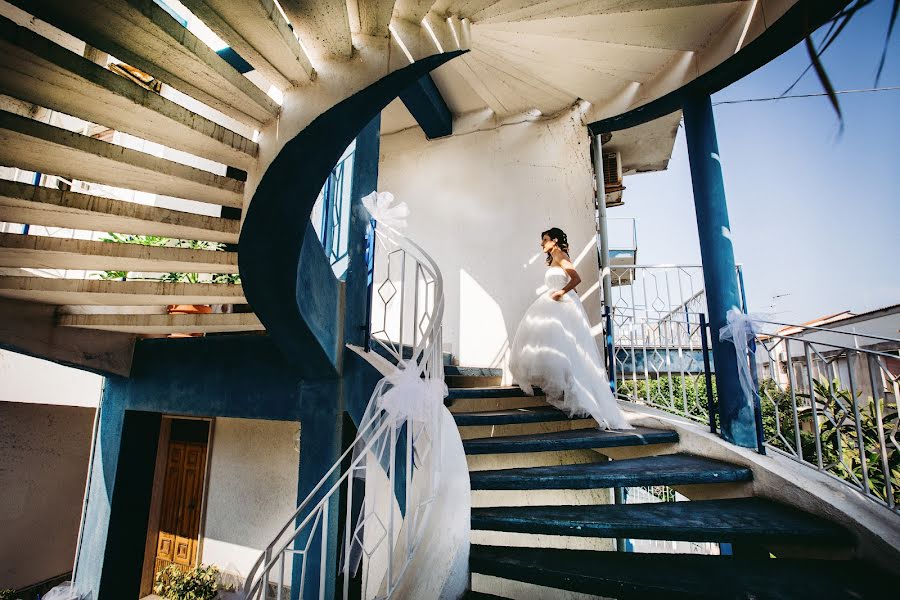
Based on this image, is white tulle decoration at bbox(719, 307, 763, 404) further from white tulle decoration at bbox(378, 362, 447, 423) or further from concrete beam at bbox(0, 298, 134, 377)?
concrete beam at bbox(0, 298, 134, 377)

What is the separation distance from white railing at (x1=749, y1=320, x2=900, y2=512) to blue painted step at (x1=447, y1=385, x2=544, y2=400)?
1.65 m

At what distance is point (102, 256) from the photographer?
2420 mm

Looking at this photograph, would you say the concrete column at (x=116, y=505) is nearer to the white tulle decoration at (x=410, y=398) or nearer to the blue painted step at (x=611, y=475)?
the white tulle decoration at (x=410, y=398)

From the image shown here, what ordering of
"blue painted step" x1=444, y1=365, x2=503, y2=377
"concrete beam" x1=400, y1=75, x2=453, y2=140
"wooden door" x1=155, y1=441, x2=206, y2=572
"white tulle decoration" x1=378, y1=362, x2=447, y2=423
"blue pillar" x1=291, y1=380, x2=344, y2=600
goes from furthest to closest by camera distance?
1. "wooden door" x1=155, y1=441, x2=206, y2=572
2. "concrete beam" x1=400, y1=75, x2=453, y2=140
3. "blue painted step" x1=444, y1=365, x2=503, y2=377
4. "blue pillar" x1=291, y1=380, x2=344, y2=600
5. "white tulle decoration" x1=378, y1=362, x2=447, y2=423

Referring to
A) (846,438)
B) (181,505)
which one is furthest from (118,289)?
(846,438)

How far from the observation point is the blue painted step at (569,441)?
101 inches

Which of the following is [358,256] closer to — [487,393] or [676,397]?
[487,393]

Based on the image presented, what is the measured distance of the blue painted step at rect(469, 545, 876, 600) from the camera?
159 cm

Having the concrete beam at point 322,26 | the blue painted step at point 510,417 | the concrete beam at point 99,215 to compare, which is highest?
the concrete beam at point 322,26

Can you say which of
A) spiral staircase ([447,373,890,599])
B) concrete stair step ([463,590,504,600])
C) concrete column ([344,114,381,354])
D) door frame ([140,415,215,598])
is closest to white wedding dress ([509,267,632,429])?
spiral staircase ([447,373,890,599])

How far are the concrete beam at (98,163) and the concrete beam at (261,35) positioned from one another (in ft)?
2.26

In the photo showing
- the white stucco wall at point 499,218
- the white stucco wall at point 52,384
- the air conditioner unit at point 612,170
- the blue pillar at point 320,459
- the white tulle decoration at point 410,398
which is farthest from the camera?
the air conditioner unit at point 612,170

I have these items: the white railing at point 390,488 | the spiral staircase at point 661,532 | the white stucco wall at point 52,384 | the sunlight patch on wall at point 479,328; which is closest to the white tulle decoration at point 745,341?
the spiral staircase at point 661,532

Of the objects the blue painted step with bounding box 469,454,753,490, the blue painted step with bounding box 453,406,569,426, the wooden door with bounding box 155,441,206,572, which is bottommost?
the wooden door with bounding box 155,441,206,572
